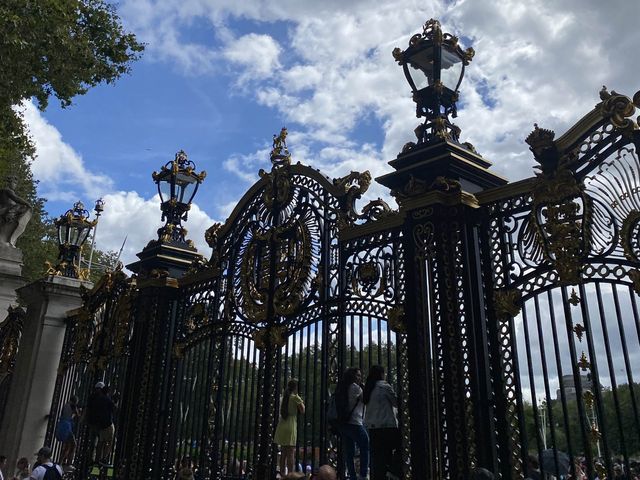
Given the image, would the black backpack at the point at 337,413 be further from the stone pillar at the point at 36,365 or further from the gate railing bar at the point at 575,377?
the stone pillar at the point at 36,365

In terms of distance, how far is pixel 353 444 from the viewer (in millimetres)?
5629

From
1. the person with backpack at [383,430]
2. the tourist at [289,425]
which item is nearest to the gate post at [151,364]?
the tourist at [289,425]

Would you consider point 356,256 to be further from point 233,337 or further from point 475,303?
point 233,337

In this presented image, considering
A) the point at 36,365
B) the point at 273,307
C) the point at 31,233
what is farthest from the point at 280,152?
the point at 31,233

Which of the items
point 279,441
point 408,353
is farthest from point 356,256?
point 279,441

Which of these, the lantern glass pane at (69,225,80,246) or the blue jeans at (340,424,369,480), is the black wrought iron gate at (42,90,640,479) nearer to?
the blue jeans at (340,424,369,480)

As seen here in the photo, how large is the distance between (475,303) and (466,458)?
120 cm

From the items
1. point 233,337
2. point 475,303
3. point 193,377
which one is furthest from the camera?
point 193,377

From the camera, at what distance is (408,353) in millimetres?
5488

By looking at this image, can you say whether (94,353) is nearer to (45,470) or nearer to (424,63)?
(45,470)

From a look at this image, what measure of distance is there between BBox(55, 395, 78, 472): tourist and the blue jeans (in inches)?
236

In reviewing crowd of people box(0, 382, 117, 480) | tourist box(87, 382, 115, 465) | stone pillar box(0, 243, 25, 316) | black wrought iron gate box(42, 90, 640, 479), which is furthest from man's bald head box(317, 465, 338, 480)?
stone pillar box(0, 243, 25, 316)

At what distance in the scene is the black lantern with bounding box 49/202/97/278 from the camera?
11.6 metres

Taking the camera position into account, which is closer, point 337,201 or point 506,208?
point 506,208
